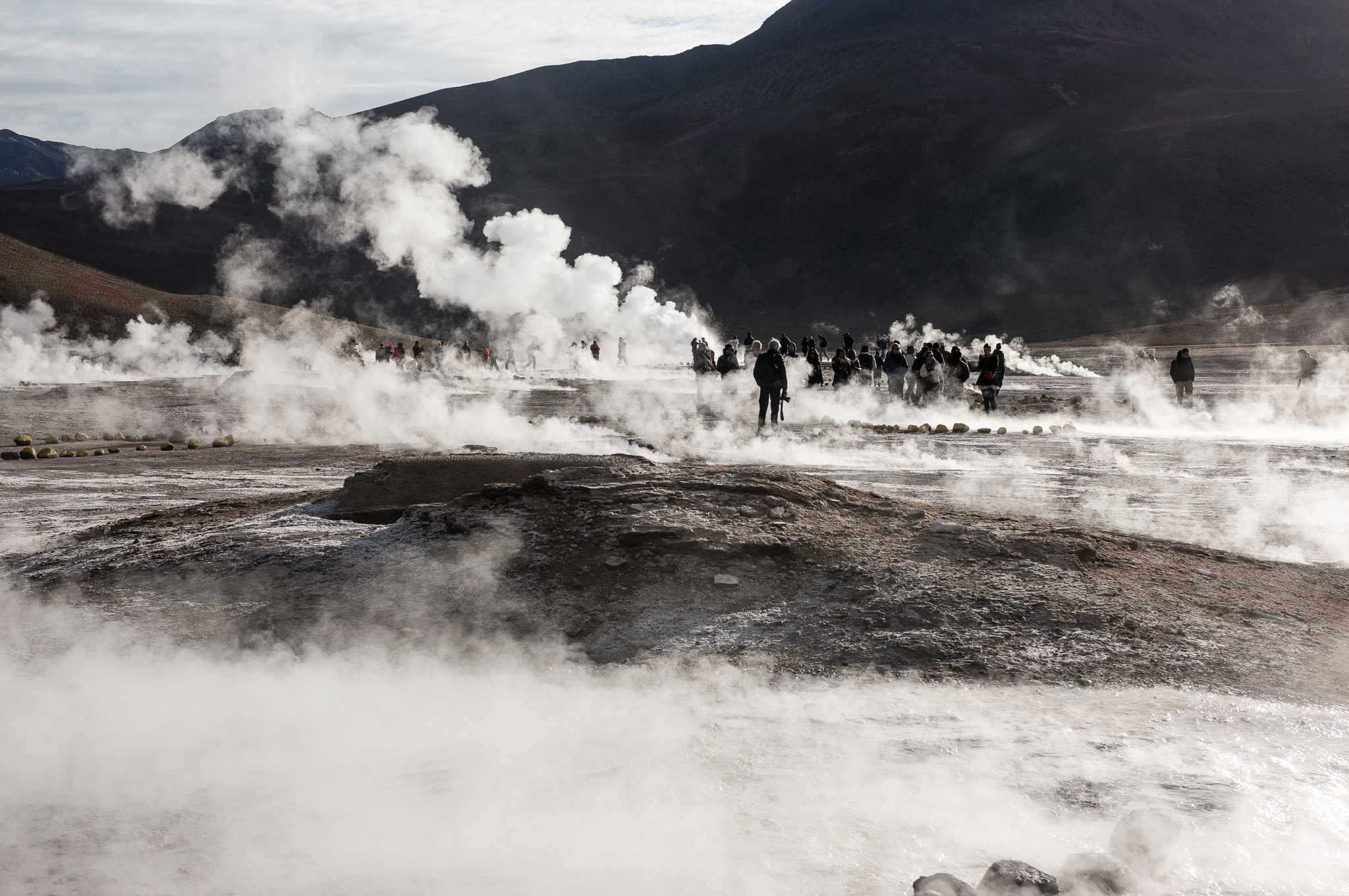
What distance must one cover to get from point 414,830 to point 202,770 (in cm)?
113

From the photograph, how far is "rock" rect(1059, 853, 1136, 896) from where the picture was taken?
3.44 m

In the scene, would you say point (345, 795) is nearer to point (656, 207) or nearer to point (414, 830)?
point (414, 830)

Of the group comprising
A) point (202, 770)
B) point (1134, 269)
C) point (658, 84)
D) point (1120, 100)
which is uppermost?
point (658, 84)

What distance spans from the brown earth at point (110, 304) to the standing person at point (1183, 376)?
114 feet

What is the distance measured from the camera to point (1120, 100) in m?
92.8

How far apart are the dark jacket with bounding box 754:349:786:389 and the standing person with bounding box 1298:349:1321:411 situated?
1211 cm

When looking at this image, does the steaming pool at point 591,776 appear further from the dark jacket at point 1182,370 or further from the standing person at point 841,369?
the dark jacket at point 1182,370

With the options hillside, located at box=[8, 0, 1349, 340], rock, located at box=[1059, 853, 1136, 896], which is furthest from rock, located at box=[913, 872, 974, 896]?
hillside, located at box=[8, 0, 1349, 340]

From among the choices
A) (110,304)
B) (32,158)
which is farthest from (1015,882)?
(32,158)

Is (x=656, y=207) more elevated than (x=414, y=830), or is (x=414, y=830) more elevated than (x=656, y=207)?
(x=656, y=207)

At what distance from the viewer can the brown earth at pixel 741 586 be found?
18.6ft

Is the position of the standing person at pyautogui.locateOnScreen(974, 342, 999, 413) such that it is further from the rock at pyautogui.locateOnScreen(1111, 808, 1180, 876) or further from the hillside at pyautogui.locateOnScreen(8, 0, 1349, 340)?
the hillside at pyautogui.locateOnScreen(8, 0, 1349, 340)

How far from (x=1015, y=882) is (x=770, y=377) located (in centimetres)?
1379

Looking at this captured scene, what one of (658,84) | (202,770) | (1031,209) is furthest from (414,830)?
(658,84)
